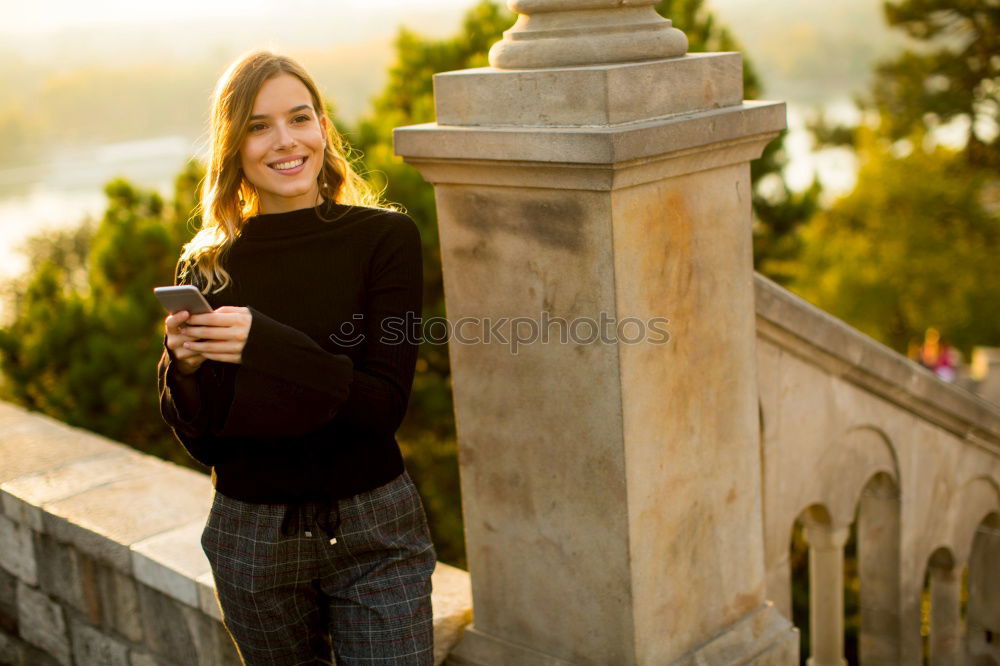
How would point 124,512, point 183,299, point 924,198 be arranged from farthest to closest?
point 924,198
point 124,512
point 183,299

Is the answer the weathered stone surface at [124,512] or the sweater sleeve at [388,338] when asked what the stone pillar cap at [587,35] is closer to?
the sweater sleeve at [388,338]

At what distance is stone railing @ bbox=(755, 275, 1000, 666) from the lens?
8.53ft

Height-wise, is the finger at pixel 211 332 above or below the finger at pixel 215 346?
above

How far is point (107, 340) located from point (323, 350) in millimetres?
5765

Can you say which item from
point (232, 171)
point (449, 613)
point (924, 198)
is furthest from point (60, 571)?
point (924, 198)

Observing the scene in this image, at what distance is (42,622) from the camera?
11.1 feet

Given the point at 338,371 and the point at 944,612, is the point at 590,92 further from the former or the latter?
the point at 944,612

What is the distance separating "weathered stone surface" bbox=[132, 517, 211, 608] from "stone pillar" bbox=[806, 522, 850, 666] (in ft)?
5.33

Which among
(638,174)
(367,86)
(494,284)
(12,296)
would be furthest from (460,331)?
(12,296)

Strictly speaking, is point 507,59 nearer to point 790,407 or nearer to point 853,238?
point 790,407

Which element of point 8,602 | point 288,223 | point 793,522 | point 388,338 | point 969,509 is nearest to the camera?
point 388,338

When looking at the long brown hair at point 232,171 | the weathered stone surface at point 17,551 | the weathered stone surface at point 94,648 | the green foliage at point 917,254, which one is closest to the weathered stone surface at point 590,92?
the long brown hair at point 232,171

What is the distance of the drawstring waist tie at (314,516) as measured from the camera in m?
1.88

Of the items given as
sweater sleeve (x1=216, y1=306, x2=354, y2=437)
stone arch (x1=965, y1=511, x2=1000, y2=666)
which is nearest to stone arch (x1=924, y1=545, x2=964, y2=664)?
stone arch (x1=965, y1=511, x2=1000, y2=666)
